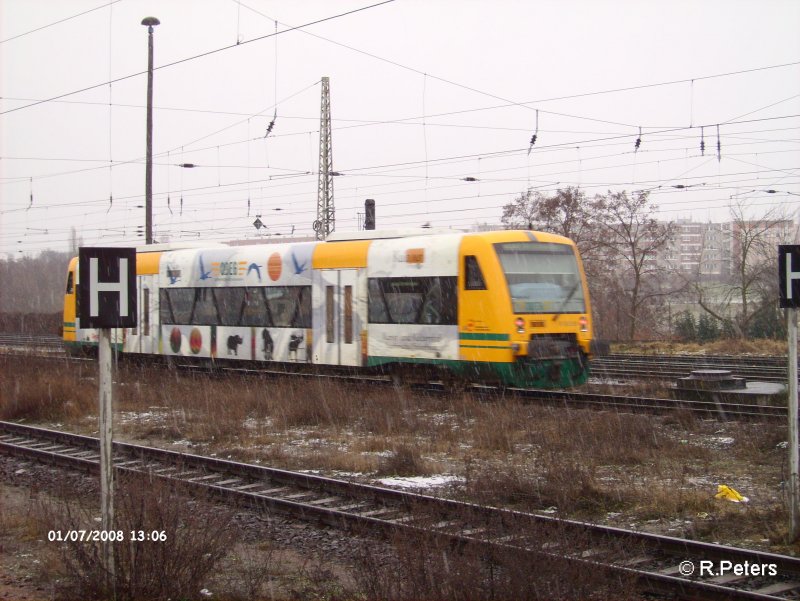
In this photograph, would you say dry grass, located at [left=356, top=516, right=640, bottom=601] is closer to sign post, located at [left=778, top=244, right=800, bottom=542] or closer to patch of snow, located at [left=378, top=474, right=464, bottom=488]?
sign post, located at [left=778, top=244, right=800, bottom=542]

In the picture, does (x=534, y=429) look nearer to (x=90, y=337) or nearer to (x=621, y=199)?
(x=90, y=337)

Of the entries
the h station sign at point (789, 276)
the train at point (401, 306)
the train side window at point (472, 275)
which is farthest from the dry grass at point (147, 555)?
the train side window at point (472, 275)

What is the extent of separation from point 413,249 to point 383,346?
2.02m

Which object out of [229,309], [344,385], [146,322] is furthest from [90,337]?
[344,385]

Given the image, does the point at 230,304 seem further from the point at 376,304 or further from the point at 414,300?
the point at 414,300

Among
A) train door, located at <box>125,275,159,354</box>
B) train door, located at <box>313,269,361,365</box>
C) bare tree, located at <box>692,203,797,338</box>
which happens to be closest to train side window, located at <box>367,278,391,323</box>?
train door, located at <box>313,269,361,365</box>

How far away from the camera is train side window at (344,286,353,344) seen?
1834cm

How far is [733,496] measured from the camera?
340 inches

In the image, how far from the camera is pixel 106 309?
596cm

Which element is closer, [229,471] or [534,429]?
[229,471]

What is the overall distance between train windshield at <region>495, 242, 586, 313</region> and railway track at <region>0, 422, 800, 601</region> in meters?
7.06

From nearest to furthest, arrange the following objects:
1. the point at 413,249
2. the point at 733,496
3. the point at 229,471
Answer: the point at 733,496 < the point at 229,471 < the point at 413,249

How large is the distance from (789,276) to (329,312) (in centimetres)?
1246

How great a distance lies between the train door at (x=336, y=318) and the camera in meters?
18.3
